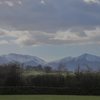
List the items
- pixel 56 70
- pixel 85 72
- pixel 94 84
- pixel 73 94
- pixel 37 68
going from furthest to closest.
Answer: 1. pixel 37 68
2. pixel 56 70
3. pixel 85 72
4. pixel 94 84
5. pixel 73 94

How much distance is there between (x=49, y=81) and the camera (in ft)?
107

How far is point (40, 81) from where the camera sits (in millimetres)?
32500

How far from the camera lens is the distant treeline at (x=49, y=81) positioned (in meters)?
28.6

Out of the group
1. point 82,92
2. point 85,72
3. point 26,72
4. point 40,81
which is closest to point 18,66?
point 26,72

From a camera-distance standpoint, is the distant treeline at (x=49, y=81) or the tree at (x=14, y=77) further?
the tree at (x=14, y=77)

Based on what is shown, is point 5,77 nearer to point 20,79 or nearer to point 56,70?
point 20,79

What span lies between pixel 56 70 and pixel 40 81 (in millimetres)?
4127

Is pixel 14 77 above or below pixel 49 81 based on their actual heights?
above

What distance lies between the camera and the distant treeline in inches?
1126

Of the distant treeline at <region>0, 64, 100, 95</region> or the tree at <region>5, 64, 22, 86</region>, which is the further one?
the tree at <region>5, 64, 22, 86</region>

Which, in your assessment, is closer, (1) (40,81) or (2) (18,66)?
(1) (40,81)

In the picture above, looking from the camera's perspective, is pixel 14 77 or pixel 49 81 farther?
pixel 49 81

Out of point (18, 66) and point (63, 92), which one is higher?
point (18, 66)

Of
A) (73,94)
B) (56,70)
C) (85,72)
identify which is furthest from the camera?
(56,70)
